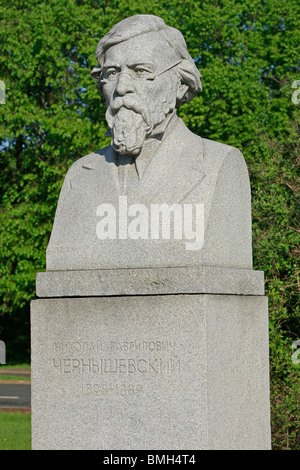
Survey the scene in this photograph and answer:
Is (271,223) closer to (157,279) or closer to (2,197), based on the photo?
(157,279)

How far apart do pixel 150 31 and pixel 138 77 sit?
34 centimetres

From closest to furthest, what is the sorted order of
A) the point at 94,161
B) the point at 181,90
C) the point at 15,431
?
the point at 181,90 → the point at 94,161 → the point at 15,431

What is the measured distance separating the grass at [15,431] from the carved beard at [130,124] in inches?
288

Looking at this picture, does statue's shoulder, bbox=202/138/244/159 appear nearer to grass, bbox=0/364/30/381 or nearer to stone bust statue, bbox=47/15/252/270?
stone bust statue, bbox=47/15/252/270

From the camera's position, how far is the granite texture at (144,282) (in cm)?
522

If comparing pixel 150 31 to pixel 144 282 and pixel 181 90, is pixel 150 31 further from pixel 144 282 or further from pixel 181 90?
pixel 144 282

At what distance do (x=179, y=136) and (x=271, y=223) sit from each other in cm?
504

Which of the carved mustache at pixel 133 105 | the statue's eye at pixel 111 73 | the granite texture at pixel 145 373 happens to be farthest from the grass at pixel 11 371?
the carved mustache at pixel 133 105

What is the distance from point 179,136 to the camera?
5.87 metres

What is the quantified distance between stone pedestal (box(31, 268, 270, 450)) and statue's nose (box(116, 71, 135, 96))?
1190mm

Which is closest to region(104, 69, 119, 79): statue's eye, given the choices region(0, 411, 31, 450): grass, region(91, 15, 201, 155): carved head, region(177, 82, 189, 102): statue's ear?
region(91, 15, 201, 155): carved head

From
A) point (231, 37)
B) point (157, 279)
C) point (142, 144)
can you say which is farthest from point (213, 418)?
point (231, 37)

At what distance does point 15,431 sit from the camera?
13.5m

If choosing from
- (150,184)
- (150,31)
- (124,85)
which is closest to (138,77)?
(124,85)
